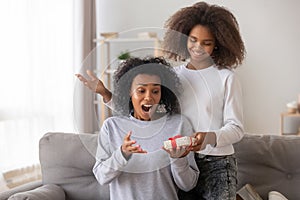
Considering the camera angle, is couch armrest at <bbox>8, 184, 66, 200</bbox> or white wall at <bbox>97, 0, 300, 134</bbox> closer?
couch armrest at <bbox>8, 184, 66, 200</bbox>

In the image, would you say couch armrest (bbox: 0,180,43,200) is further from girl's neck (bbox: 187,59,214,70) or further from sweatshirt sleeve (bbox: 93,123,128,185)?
girl's neck (bbox: 187,59,214,70)

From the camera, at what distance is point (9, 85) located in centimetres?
330

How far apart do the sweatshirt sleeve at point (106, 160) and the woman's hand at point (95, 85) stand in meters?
0.10

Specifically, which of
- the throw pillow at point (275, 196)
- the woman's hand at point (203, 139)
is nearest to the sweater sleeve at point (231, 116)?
the woman's hand at point (203, 139)

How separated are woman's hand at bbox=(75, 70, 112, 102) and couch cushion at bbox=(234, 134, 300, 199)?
662 millimetres

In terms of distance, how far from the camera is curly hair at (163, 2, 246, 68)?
1.43m

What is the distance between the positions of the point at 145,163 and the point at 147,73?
11.2 inches

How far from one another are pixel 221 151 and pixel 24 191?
852 millimetres

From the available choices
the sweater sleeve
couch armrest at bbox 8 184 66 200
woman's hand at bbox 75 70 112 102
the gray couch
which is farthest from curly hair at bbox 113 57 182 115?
couch armrest at bbox 8 184 66 200

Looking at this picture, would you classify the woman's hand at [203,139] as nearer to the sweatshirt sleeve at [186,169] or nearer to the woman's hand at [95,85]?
the sweatshirt sleeve at [186,169]

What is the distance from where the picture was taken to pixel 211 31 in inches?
56.0

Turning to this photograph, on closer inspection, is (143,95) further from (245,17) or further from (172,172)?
(245,17)

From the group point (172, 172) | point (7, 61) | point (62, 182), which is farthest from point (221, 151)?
point (7, 61)

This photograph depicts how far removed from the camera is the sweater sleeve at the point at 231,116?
1.39m
